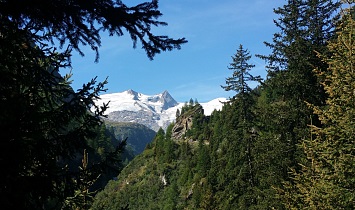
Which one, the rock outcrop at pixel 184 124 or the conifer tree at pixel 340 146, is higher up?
the rock outcrop at pixel 184 124

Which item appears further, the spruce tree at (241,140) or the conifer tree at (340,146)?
the spruce tree at (241,140)

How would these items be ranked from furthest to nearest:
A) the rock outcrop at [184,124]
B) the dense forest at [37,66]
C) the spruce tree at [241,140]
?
the rock outcrop at [184,124] → the spruce tree at [241,140] → the dense forest at [37,66]

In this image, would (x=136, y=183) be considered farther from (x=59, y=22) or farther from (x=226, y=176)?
(x=59, y=22)

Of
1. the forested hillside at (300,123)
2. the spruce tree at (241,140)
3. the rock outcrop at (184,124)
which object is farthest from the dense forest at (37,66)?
the rock outcrop at (184,124)

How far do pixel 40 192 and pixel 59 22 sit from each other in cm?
244

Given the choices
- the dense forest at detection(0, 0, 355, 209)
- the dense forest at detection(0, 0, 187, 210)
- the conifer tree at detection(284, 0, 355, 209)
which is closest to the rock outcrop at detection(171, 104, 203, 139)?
the dense forest at detection(0, 0, 355, 209)

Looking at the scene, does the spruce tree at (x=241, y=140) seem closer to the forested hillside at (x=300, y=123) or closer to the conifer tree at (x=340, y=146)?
the forested hillside at (x=300, y=123)

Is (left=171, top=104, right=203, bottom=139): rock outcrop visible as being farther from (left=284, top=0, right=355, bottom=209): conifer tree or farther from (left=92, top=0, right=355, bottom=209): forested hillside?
(left=284, top=0, right=355, bottom=209): conifer tree

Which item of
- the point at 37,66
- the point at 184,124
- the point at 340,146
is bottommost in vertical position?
the point at 340,146

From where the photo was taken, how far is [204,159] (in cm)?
8988

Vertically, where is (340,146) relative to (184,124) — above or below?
below

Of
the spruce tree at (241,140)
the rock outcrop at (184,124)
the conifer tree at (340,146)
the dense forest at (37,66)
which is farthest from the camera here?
the rock outcrop at (184,124)

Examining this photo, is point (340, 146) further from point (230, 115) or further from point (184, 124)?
point (184, 124)

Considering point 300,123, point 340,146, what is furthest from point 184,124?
point 340,146
